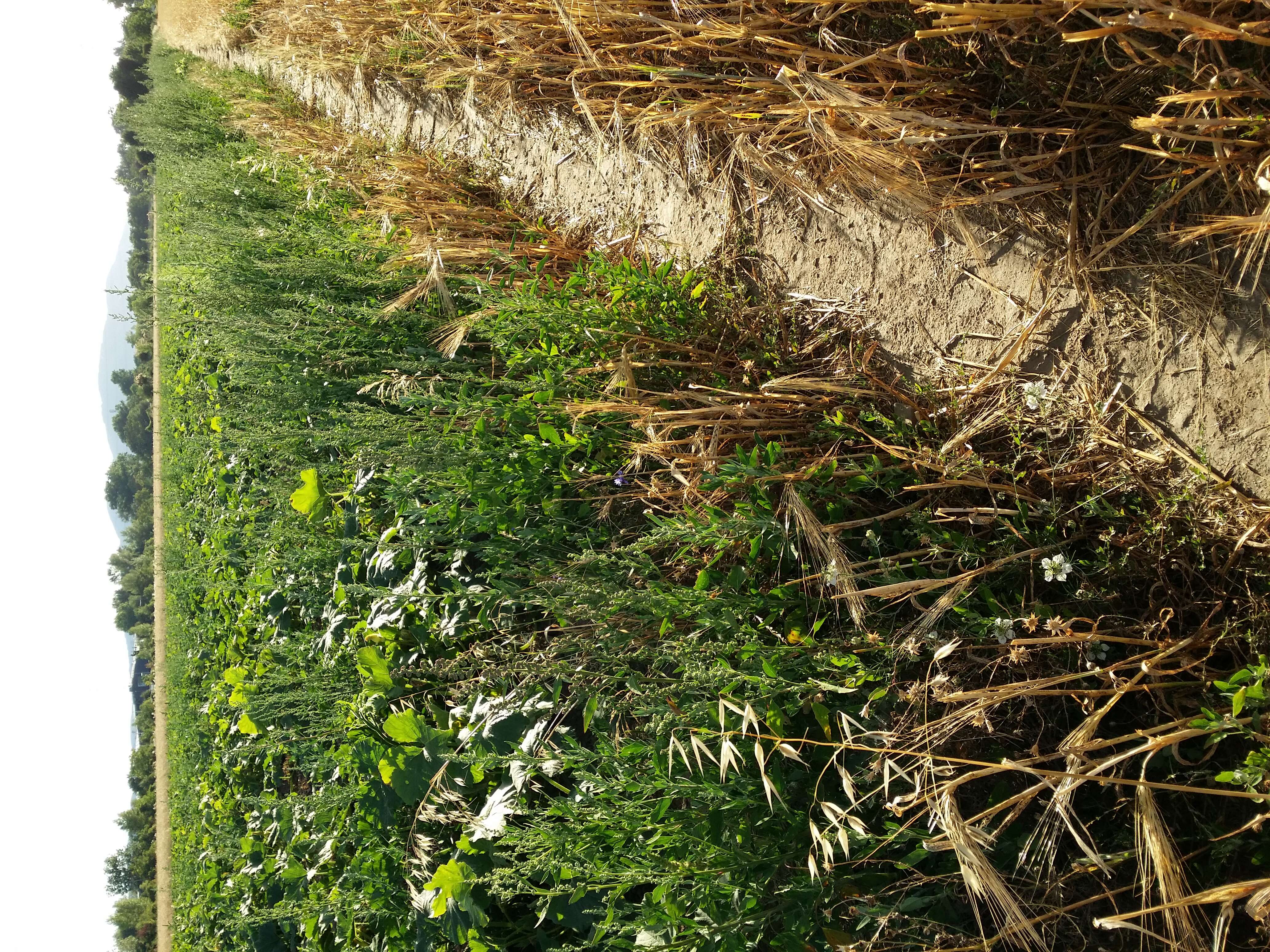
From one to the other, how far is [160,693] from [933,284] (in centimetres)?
1015

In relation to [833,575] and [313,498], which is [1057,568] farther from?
[313,498]

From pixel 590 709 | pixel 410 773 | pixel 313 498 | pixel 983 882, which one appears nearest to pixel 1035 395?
pixel 983 882

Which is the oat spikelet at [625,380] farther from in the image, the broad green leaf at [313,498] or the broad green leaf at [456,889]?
the broad green leaf at [313,498]

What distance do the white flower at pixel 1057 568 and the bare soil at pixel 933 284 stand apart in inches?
12.8

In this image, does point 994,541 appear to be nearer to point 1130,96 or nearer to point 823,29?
point 1130,96

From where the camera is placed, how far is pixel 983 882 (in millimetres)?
1328

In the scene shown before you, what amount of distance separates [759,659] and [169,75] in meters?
12.2

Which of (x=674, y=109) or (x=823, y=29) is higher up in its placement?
(x=823, y=29)

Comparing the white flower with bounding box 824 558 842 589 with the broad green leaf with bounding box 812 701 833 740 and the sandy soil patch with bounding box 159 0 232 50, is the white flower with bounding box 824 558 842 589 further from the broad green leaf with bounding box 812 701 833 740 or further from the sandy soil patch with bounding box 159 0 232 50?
the sandy soil patch with bounding box 159 0 232 50

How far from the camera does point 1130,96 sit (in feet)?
5.02

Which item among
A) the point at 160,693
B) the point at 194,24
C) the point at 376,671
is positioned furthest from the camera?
the point at 194,24

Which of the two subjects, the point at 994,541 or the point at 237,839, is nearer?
the point at 994,541

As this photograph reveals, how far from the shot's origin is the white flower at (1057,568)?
5.01ft

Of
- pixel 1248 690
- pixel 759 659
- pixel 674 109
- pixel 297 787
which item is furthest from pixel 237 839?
pixel 1248 690
